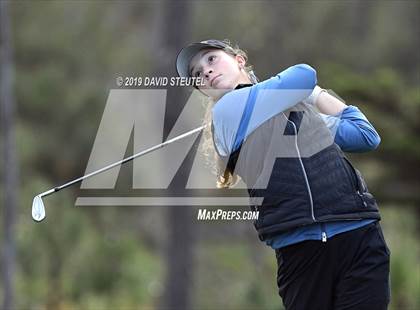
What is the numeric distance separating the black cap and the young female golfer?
0.69ft

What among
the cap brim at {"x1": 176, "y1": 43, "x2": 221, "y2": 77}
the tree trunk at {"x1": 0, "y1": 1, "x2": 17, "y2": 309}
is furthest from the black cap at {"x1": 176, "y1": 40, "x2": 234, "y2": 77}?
the tree trunk at {"x1": 0, "y1": 1, "x2": 17, "y2": 309}

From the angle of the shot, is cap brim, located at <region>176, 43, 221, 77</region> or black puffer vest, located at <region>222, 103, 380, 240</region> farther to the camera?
cap brim, located at <region>176, 43, 221, 77</region>

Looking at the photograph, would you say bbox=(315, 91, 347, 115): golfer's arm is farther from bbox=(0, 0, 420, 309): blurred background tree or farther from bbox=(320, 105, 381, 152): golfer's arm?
bbox=(0, 0, 420, 309): blurred background tree

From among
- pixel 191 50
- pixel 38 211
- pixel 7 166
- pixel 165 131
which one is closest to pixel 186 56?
pixel 191 50

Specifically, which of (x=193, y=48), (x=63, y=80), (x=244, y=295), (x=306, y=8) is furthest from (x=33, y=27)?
(x=193, y=48)

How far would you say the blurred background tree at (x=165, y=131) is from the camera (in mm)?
11688

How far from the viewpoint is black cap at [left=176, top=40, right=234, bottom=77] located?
3.45 meters

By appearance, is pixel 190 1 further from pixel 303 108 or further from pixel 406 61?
pixel 303 108

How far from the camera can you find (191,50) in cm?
348

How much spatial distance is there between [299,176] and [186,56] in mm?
667

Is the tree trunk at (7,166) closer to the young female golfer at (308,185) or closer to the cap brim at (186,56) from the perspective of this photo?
the cap brim at (186,56)

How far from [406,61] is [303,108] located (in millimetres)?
14394

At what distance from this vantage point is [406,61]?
56.6 feet

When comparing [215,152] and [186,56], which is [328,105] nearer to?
[215,152]
